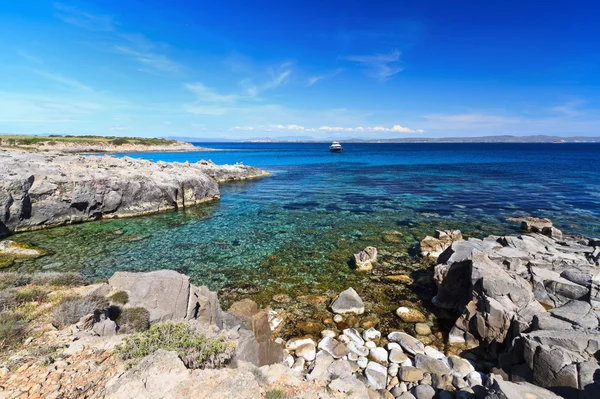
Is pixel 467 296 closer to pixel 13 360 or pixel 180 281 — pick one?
pixel 180 281

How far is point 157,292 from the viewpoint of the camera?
10914mm

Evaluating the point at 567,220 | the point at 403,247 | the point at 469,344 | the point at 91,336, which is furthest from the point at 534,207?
the point at 91,336

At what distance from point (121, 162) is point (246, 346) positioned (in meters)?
40.1

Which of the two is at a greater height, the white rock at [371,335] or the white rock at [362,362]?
the white rock at [371,335]

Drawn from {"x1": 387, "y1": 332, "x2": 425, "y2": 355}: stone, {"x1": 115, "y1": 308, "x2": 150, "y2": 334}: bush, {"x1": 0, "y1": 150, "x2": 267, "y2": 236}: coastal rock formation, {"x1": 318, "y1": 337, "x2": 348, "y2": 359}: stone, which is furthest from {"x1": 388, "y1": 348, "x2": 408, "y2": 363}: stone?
{"x1": 0, "y1": 150, "x2": 267, "y2": 236}: coastal rock formation

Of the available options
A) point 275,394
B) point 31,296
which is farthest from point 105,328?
point 275,394

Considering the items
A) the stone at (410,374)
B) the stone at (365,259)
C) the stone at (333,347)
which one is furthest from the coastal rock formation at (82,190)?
the stone at (410,374)

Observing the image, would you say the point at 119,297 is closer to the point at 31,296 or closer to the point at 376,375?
the point at 31,296

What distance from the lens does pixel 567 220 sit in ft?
94.5

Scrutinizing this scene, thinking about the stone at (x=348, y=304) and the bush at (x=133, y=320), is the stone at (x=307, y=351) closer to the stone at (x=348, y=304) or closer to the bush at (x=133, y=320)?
the stone at (x=348, y=304)

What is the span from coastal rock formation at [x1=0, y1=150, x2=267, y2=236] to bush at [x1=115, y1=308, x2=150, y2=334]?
79.1ft

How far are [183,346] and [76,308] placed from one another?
14.7 feet

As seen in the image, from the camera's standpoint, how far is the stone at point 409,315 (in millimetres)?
13258

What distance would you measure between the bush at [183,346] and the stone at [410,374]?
19.7 feet
